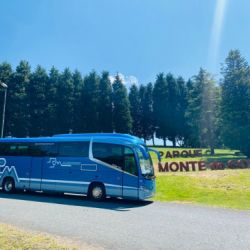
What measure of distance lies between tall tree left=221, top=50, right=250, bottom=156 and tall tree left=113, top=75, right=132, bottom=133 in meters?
23.6

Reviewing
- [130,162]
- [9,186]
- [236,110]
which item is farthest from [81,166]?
[236,110]

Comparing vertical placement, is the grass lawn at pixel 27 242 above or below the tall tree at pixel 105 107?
below

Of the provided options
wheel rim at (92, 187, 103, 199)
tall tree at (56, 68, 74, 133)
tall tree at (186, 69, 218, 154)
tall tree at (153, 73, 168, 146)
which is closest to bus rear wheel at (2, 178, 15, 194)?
wheel rim at (92, 187, 103, 199)

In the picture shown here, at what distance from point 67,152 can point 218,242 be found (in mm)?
11936

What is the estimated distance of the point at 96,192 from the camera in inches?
701

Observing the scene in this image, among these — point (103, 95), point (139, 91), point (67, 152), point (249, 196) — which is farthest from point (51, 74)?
point (249, 196)

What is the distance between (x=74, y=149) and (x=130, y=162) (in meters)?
3.78

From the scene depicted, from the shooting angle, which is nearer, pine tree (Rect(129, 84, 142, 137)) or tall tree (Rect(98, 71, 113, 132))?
tall tree (Rect(98, 71, 113, 132))

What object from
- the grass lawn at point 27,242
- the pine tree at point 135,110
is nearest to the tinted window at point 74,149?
the grass lawn at point 27,242

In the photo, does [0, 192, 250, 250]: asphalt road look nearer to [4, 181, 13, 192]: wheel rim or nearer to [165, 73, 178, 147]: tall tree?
[4, 181, 13, 192]: wheel rim

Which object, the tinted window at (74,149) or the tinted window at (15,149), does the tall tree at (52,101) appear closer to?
the tinted window at (15,149)

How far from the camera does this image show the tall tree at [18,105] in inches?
2309

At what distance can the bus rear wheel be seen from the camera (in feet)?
69.1

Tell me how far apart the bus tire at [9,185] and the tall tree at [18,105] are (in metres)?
38.7
